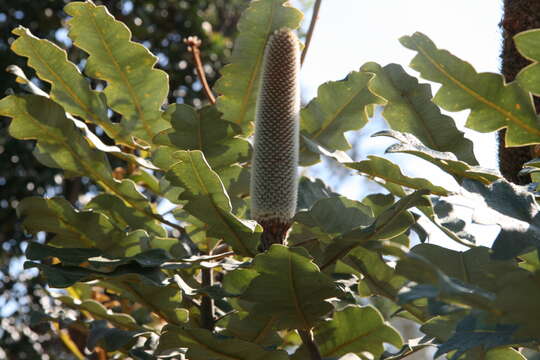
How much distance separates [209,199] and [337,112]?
36cm

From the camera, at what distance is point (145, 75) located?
1169 mm

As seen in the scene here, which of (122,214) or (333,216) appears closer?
(333,216)

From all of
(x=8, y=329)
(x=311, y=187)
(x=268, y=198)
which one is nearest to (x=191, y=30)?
(x=8, y=329)

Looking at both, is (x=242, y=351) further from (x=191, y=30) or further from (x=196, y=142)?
(x=191, y=30)

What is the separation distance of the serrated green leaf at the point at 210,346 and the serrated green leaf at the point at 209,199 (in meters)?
0.14

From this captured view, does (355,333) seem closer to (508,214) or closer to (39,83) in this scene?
(508,214)

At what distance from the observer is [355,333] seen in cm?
112

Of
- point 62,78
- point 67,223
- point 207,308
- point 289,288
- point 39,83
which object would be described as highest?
point 62,78

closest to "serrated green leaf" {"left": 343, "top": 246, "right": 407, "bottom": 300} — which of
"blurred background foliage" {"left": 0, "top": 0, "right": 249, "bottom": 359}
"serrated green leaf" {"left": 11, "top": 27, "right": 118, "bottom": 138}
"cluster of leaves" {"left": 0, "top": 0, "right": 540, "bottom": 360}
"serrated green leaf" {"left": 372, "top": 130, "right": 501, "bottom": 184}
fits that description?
"cluster of leaves" {"left": 0, "top": 0, "right": 540, "bottom": 360}

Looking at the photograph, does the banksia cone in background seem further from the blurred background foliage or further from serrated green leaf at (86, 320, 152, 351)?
the blurred background foliage

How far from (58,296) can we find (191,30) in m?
3.26

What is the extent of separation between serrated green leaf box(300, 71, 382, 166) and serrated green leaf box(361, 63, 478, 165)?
9 cm

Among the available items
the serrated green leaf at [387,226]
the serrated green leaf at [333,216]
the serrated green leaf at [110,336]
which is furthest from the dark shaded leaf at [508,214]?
the serrated green leaf at [110,336]

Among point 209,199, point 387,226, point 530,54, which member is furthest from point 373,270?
point 530,54
